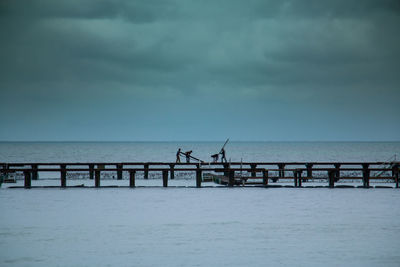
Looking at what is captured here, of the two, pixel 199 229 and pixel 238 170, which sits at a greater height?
pixel 238 170

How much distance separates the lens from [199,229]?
14.7 meters

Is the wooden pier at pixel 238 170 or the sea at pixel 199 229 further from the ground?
the wooden pier at pixel 238 170

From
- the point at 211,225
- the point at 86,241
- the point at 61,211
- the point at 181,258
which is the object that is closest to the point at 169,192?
the point at 61,211

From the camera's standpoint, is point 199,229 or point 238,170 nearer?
point 199,229

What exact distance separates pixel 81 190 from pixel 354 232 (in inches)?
588

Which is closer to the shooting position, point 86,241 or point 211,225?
point 86,241

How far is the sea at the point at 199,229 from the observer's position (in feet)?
36.8

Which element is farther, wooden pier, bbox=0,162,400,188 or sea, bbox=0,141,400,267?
wooden pier, bbox=0,162,400,188

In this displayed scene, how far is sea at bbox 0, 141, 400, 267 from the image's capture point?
1123 centimetres

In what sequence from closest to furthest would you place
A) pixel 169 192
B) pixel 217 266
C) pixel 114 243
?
pixel 217 266 → pixel 114 243 → pixel 169 192

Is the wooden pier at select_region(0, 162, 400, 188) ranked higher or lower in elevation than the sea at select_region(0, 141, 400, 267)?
higher

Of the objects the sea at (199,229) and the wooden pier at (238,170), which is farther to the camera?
the wooden pier at (238,170)

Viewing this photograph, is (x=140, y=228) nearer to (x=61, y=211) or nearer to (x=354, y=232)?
(x=61, y=211)

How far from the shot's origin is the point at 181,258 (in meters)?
11.2
